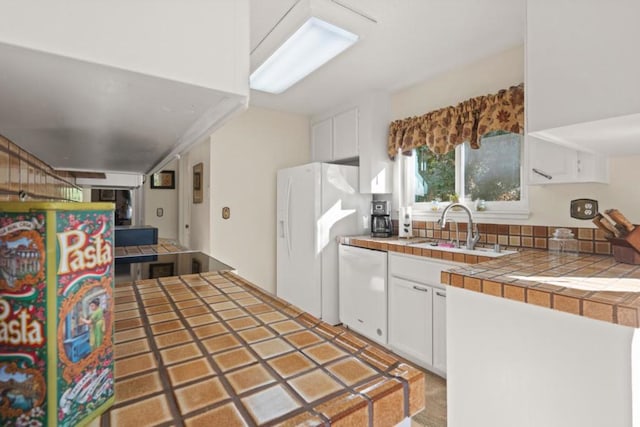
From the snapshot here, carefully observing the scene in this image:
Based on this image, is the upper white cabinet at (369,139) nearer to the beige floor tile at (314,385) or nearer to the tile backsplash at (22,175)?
the tile backsplash at (22,175)

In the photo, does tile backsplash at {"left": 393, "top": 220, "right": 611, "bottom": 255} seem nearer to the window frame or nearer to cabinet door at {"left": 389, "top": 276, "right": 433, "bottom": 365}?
the window frame

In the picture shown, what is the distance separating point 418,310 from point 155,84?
2.23 meters

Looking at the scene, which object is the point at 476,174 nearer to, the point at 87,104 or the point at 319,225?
the point at 319,225

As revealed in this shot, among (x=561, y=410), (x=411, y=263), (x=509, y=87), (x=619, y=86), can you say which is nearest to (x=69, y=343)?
(x=561, y=410)

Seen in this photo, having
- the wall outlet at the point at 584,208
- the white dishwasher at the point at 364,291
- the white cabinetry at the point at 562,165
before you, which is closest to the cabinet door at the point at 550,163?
the white cabinetry at the point at 562,165

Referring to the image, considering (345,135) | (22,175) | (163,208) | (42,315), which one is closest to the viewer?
(42,315)

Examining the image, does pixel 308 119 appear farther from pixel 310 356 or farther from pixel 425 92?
pixel 310 356

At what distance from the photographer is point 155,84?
0.40 m

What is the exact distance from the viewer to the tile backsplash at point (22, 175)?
0.62 m

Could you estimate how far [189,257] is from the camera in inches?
64.9

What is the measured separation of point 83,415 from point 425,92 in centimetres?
305

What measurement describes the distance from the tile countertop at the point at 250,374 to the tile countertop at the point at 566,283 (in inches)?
34.9

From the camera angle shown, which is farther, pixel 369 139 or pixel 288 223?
pixel 288 223

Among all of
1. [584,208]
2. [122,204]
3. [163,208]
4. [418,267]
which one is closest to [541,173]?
[584,208]
